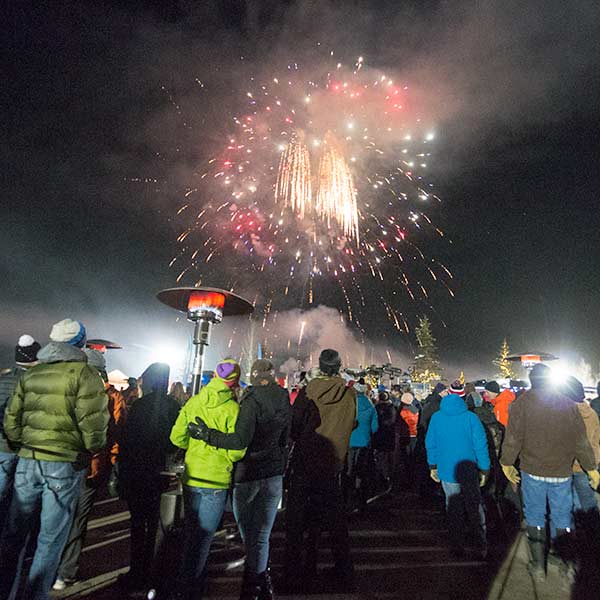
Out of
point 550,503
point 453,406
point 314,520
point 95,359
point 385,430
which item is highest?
point 95,359

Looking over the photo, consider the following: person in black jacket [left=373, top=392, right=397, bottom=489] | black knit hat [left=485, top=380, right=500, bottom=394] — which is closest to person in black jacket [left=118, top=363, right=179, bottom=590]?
person in black jacket [left=373, top=392, right=397, bottom=489]

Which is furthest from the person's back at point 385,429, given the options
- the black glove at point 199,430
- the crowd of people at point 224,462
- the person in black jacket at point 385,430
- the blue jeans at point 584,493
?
the black glove at point 199,430

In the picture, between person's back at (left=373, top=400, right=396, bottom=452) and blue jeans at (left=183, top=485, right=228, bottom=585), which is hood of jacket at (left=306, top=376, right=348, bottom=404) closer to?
blue jeans at (left=183, top=485, right=228, bottom=585)

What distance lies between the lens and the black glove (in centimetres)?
325

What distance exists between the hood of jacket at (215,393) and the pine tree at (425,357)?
6636 cm

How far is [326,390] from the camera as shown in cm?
446

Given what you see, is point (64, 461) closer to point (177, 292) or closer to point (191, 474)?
point (191, 474)

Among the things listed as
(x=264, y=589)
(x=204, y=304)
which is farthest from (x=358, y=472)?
(x=204, y=304)

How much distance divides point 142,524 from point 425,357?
69.9 meters

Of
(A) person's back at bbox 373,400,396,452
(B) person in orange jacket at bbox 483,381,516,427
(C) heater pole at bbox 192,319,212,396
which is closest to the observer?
(B) person in orange jacket at bbox 483,381,516,427

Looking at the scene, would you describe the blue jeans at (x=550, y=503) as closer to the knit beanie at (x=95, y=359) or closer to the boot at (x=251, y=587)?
the boot at (x=251, y=587)

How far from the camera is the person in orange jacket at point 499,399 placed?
841 centimetres

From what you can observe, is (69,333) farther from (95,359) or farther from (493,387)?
(493,387)

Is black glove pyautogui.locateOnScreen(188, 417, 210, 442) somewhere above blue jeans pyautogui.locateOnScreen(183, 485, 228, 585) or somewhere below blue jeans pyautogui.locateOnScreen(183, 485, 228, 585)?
above
